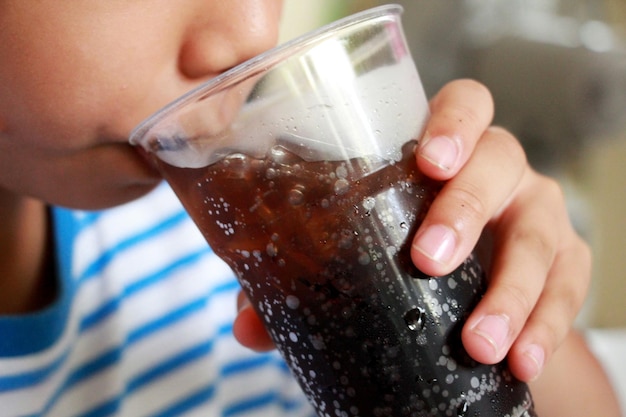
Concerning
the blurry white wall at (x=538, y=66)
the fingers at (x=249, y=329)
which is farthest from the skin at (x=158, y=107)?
the blurry white wall at (x=538, y=66)

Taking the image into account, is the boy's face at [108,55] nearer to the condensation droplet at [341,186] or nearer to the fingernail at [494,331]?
the condensation droplet at [341,186]

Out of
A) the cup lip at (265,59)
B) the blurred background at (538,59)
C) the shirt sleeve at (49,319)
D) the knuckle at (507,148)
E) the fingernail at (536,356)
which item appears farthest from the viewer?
the blurred background at (538,59)

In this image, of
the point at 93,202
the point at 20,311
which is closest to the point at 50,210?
the point at 20,311

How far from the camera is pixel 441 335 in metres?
0.49

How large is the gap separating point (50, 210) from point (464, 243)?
681 millimetres

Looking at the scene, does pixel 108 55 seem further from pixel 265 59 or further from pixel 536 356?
pixel 536 356

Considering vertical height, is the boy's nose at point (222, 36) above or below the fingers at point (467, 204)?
above

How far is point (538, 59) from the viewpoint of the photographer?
1528 millimetres

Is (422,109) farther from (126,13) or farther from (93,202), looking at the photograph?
(93,202)

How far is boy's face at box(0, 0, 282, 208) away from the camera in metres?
0.55

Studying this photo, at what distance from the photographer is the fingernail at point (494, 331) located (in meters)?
0.50

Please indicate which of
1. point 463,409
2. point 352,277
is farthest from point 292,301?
point 463,409

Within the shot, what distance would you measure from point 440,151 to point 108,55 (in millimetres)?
297

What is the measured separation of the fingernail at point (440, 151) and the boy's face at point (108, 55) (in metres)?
0.17
